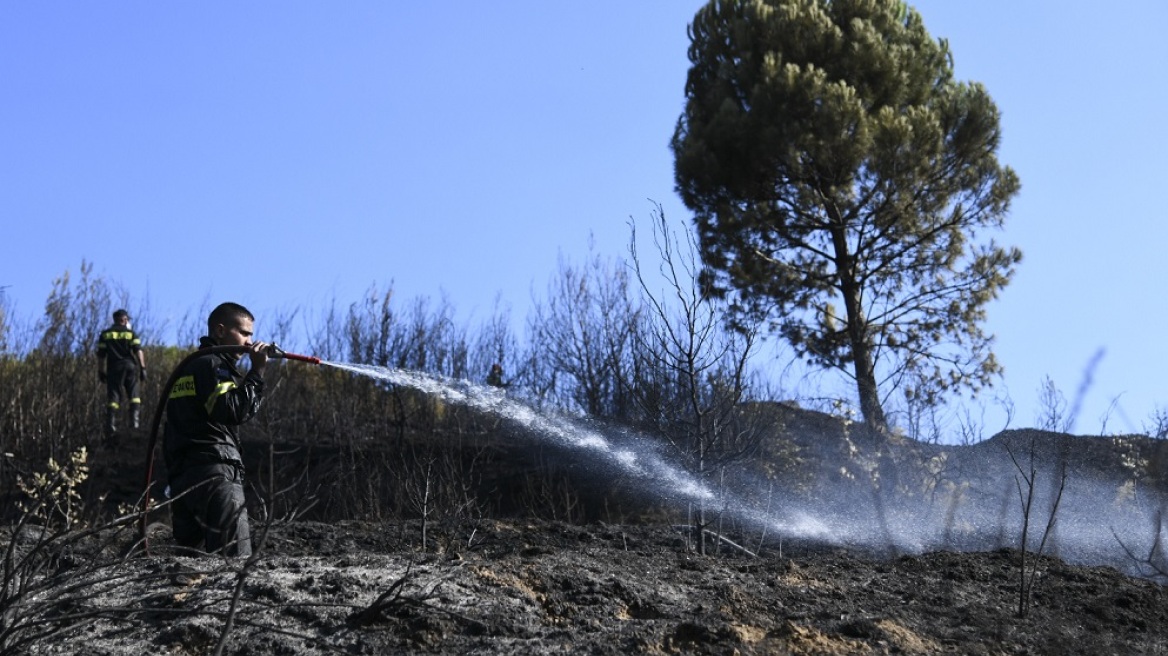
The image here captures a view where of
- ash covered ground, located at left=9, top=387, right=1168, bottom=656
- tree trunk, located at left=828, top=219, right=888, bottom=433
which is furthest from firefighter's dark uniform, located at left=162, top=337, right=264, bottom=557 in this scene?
tree trunk, located at left=828, top=219, right=888, bottom=433

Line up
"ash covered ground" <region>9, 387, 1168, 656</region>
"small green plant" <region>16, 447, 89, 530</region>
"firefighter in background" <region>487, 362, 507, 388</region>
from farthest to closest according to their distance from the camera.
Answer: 1. "firefighter in background" <region>487, 362, 507, 388</region>
2. "ash covered ground" <region>9, 387, 1168, 656</region>
3. "small green plant" <region>16, 447, 89, 530</region>

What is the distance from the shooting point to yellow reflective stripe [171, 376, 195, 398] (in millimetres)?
6297

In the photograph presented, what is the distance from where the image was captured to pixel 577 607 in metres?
5.08

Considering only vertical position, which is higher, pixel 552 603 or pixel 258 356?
pixel 258 356

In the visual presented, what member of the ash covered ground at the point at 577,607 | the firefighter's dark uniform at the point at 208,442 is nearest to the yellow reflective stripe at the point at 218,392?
the firefighter's dark uniform at the point at 208,442

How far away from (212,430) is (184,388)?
0.26m

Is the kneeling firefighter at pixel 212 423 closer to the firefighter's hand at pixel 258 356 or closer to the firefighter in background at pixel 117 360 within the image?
the firefighter's hand at pixel 258 356

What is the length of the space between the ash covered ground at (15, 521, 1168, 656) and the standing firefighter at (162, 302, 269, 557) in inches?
24.8

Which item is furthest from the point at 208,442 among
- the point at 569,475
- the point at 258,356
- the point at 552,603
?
the point at 569,475

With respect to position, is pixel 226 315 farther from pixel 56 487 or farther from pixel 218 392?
pixel 56 487

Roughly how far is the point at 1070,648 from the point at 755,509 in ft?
25.0

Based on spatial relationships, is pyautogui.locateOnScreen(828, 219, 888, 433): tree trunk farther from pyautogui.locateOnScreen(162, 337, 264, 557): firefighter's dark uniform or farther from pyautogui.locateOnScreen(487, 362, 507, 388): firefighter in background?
pyautogui.locateOnScreen(162, 337, 264, 557): firefighter's dark uniform

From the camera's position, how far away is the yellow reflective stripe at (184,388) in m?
6.30

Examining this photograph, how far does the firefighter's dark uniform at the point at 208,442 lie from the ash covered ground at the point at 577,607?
0.63m
